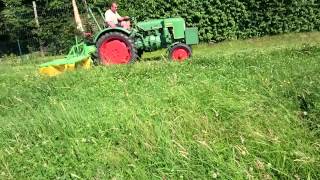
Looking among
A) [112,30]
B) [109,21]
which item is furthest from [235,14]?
[112,30]

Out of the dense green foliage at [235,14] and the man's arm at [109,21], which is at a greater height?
the man's arm at [109,21]

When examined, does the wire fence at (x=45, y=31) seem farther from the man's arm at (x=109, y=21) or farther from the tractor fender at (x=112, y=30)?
the tractor fender at (x=112, y=30)

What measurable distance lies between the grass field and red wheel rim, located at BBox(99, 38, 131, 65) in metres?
5.14

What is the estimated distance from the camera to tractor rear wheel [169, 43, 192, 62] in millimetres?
13023

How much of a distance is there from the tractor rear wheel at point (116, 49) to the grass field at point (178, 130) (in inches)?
198

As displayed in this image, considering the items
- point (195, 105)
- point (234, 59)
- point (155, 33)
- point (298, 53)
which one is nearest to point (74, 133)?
point (195, 105)

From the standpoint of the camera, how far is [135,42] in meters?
13.4

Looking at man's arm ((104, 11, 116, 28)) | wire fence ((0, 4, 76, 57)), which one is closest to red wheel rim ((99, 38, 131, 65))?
man's arm ((104, 11, 116, 28))

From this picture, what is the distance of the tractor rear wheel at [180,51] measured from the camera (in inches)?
513

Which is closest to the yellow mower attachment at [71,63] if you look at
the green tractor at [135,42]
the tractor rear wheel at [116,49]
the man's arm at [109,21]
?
the green tractor at [135,42]

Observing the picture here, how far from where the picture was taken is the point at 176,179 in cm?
512

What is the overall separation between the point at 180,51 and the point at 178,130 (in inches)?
292

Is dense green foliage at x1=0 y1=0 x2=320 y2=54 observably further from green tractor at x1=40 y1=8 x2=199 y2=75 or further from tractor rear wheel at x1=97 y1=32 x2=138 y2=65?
tractor rear wheel at x1=97 y1=32 x2=138 y2=65

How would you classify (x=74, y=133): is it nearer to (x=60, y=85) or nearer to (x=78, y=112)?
(x=78, y=112)
